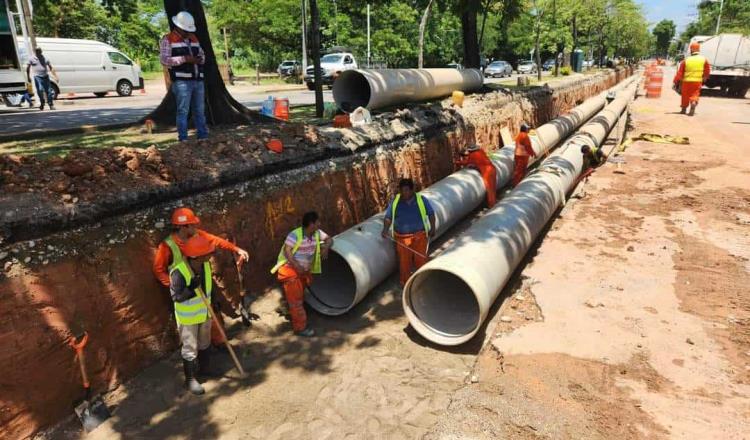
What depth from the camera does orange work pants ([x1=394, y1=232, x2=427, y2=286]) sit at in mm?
6539

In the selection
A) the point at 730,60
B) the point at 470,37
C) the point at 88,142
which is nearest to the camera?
the point at 88,142

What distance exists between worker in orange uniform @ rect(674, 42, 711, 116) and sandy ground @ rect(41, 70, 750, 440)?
40.2 ft

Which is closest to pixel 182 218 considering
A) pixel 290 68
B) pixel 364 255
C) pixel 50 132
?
pixel 364 255

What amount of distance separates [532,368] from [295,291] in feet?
8.98

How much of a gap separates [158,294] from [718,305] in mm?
6401

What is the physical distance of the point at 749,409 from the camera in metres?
4.05

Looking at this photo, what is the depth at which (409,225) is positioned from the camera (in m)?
6.47

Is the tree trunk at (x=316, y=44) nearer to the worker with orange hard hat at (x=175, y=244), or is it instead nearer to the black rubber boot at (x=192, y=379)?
the worker with orange hard hat at (x=175, y=244)

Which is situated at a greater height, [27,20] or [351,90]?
[27,20]

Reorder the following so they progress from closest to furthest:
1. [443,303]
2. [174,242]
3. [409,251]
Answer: [174,242]
[443,303]
[409,251]

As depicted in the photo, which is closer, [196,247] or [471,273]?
[196,247]

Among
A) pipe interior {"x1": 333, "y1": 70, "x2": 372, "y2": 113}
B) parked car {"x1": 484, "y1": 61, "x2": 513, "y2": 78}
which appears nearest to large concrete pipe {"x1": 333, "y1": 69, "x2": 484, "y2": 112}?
pipe interior {"x1": 333, "y1": 70, "x2": 372, "y2": 113}

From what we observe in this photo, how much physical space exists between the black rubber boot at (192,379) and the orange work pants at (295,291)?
1322mm

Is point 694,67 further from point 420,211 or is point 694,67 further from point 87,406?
point 87,406
